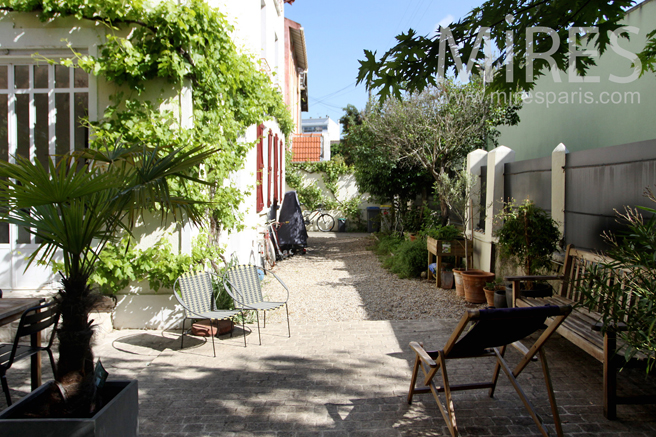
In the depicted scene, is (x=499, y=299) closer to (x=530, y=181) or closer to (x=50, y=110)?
(x=530, y=181)

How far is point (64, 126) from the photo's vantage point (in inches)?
210

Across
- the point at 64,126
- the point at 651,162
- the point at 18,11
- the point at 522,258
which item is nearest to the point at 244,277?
the point at 64,126

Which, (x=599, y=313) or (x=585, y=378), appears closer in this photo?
(x=585, y=378)

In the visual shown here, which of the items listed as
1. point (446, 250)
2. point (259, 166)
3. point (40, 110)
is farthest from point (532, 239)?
point (40, 110)

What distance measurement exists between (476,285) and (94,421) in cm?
538

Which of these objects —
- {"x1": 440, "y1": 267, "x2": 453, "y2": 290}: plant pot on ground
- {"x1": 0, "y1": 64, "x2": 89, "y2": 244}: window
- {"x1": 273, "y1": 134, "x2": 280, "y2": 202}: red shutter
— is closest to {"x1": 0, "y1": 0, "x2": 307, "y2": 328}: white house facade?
{"x1": 0, "y1": 64, "x2": 89, "y2": 244}: window

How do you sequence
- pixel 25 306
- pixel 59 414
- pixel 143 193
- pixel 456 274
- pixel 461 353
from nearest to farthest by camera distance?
pixel 59 414 < pixel 143 193 < pixel 461 353 < pixel 25 306 < pixel 456 274

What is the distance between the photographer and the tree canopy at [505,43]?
3.34m

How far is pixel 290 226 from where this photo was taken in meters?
11.1

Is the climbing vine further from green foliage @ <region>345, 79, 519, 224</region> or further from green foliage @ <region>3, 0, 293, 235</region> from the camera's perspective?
green foliage @ <region>345, 79, 519, 224</region>

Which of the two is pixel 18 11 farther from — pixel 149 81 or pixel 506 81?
pixel 506 81

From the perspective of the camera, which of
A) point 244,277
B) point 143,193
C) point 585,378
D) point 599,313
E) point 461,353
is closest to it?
point 143,193

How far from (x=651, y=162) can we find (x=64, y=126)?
600 centimetres

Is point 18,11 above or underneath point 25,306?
above
